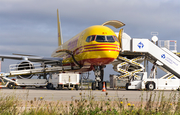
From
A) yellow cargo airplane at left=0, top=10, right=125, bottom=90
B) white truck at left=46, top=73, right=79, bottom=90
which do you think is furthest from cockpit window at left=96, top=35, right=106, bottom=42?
white truck at left=46, top=73, right=79, bottom=90

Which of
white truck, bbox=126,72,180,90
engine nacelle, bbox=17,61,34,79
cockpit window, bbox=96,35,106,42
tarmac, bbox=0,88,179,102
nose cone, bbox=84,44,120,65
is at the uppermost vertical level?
cockpit window, bbox=96,35,106,42

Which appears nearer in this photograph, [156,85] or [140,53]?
[156,85]

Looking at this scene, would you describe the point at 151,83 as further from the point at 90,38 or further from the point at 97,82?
the point at 90,38

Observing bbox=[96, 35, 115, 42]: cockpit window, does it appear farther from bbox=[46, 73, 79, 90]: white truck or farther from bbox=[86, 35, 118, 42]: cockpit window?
bbox=[46, 73, 79, 90]: white truck

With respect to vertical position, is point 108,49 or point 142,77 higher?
point 108,49

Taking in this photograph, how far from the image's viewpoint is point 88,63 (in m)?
20.1

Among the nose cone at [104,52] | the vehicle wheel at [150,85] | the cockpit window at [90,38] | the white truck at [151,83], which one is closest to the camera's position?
the nose cone at [104,52]

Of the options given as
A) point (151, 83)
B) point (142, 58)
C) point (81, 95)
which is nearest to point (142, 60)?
point (142, 58)

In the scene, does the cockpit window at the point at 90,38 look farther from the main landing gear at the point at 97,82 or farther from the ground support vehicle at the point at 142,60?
the ground support vehicle at the point at 142,60

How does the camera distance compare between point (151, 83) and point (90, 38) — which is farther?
point (151, 83)

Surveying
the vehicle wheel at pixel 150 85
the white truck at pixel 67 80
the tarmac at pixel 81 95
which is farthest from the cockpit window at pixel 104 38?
the vehicle wheel at pixel 150 85

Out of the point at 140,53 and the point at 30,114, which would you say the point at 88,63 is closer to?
the point at 140,53

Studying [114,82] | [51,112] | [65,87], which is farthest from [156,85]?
[51,112]

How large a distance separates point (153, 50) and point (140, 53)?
135 cm
